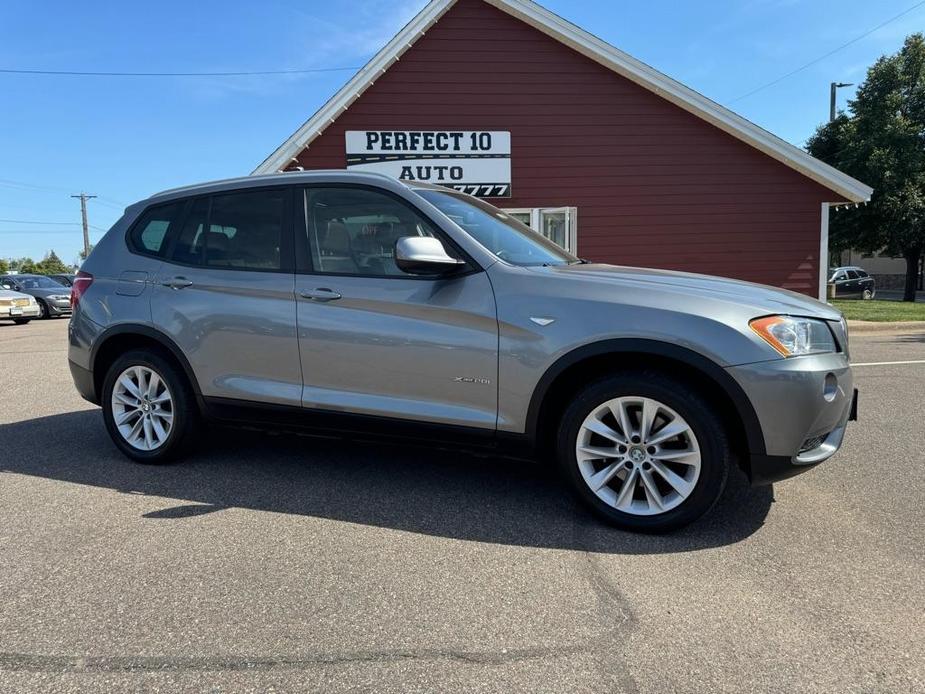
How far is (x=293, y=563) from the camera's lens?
3.01 meters

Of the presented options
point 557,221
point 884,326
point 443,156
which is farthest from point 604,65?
point 884,326

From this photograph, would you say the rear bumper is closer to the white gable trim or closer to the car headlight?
the car headlight

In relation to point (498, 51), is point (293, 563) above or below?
below

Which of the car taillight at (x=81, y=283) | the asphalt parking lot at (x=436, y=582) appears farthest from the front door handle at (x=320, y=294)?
the car taillight at (x=81, y=283)

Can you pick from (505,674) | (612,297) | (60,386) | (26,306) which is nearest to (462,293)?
(612,297)

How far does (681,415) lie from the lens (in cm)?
313

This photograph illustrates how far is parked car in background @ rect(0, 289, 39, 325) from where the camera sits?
1925cm

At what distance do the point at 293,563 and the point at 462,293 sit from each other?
1.54 m

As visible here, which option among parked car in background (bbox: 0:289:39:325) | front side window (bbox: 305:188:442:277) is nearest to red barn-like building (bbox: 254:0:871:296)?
front side window (bbox: 305:188:442:277)

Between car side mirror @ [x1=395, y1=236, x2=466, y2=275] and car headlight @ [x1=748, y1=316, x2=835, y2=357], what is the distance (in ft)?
4.86

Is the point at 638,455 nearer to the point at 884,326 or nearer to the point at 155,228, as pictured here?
the point at 155,228

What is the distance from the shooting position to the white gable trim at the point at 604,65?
12547mm

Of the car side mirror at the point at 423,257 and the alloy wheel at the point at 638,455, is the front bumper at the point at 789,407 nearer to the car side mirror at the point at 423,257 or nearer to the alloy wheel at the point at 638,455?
the alloy wheel at the point at 638,455

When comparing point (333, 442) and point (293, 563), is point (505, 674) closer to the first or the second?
point (293, 563)
